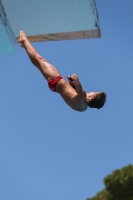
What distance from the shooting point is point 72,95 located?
26.8 feet

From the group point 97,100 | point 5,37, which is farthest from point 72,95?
point 5,37

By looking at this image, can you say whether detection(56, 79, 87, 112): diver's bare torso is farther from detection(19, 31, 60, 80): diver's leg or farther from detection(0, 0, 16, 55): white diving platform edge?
detection(0, 0, 16, 55): white diving platform edge

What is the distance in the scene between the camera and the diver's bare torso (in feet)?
26.5

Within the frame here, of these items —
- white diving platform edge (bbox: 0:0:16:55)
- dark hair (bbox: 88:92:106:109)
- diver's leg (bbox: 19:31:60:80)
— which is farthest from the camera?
white diving platform edge (bbox: 0:0:16:55)

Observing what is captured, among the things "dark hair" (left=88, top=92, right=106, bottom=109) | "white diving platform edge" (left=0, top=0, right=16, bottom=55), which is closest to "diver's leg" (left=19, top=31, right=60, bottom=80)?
"dark hair" (left=88, top=92, right=106, bottom=109)

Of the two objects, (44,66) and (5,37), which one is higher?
(5,37)

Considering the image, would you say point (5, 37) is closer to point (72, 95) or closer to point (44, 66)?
point (44, 66)

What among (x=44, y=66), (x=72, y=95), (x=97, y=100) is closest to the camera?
(x=97, y=100)

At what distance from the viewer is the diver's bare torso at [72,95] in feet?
26.5

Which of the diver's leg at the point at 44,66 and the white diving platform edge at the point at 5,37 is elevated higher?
the white diving platform edge at the point at 5,37

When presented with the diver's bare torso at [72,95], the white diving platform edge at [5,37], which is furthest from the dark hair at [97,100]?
the white diving platform edge at [5,37]

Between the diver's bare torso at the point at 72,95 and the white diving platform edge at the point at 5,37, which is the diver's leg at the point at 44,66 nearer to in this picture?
the diver's bare torso at the point at 72,95

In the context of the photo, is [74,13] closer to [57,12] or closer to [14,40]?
[57,12]

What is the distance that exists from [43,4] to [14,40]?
48.6 inches
